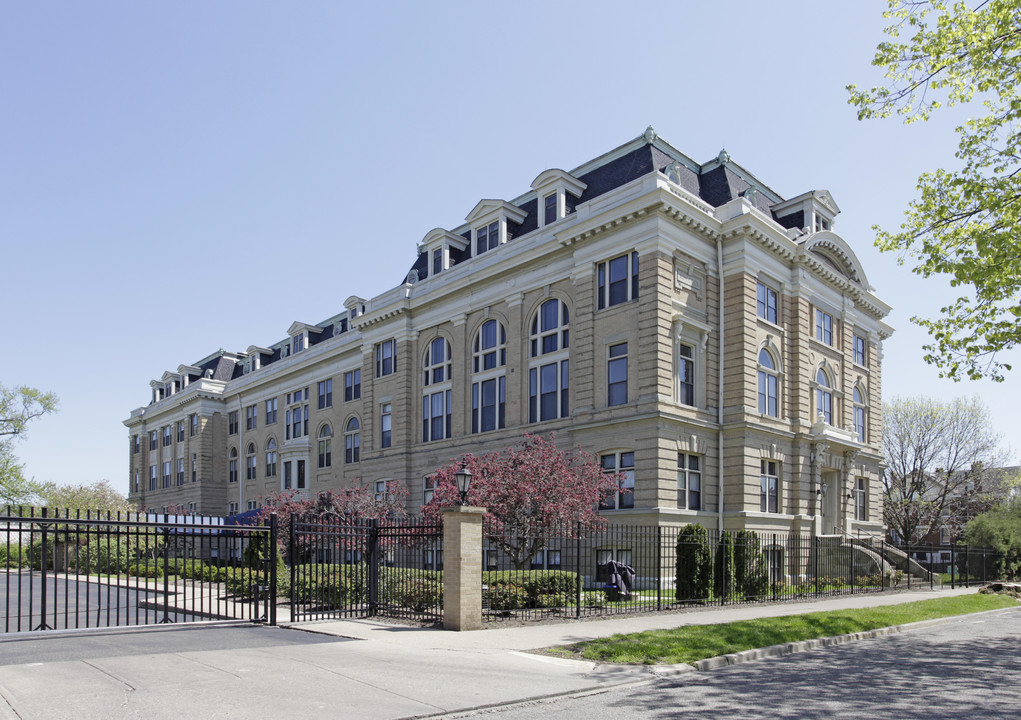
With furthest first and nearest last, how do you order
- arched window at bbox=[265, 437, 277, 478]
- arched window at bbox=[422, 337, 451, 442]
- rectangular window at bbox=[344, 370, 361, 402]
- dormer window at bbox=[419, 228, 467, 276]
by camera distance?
1. arched window at bbox=[265, 437, 277, 478]
2. rectangular window at bbox=[344, 370, 361, 402]
3. dormer window at bbox=[419, 228, 467, 276]
4. arched window at bbox=[422, 337, 451, 442]

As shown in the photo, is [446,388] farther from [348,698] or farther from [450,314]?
[348,698]

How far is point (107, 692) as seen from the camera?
9.02 metres

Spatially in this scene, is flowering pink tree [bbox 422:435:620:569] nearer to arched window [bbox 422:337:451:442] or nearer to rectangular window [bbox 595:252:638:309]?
rectangular window [bbox 595:252:638:309]

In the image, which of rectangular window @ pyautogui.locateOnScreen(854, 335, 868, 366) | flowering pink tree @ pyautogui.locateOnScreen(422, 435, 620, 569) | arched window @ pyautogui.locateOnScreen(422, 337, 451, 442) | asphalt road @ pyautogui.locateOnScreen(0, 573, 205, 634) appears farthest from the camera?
rectangular window @ pyautogui.locateOnScreen(854, 335, 868, 366)

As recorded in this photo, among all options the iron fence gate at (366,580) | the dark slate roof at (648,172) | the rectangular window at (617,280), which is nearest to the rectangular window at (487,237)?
the dark slate roof at (648,172)

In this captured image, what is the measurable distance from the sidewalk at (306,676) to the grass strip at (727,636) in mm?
693

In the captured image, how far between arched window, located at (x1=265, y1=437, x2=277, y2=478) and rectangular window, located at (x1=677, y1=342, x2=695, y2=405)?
3552 centimetres

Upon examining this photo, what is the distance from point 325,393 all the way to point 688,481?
2937 centimetres

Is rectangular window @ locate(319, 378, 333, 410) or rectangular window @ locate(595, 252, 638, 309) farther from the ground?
rectangular window @ locate(595, 252, 638, 309)

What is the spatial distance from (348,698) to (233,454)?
5825cm

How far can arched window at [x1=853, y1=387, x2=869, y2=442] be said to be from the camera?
131 ft

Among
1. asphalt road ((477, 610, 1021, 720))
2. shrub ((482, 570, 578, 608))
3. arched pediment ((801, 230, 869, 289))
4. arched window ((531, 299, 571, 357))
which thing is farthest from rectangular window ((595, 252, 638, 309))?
asphalt road ((477, 610, 1021, 720))

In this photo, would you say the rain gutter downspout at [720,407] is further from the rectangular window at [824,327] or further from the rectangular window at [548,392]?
the rectangular window at [824,327]

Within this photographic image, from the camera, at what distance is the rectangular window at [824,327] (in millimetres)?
36500
